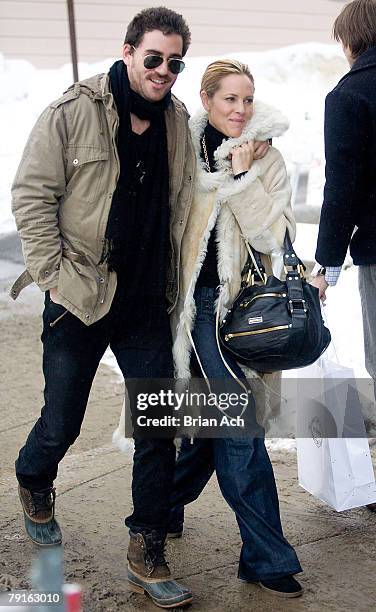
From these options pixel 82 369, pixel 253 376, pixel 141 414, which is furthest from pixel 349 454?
pixel 82 369

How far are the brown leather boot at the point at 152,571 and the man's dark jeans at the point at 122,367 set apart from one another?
0.05m

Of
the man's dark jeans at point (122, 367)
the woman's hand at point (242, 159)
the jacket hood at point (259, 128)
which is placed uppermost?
the jacket hood at point (259, 128)

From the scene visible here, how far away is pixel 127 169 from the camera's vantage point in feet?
11.1

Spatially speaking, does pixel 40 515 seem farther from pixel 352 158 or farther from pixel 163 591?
pixel 352 158

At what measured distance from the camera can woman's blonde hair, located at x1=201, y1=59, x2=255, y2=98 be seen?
358 centimetres

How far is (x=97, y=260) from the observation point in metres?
3.42

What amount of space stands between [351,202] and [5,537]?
1.88 m

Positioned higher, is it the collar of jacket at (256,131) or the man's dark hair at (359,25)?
the man's dark hair at (359,25)

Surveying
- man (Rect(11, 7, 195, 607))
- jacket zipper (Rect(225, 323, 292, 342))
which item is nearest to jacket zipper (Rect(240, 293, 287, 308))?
jacket zipper (Rect(225, 323, 292, 342))

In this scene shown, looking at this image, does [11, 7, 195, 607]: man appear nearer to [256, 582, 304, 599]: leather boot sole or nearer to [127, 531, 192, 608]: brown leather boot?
[127, 531, 192, 608]: brown leather boot

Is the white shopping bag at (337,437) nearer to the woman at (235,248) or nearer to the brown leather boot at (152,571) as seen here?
the woman at (235,248)

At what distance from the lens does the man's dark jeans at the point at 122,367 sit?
3477 mm

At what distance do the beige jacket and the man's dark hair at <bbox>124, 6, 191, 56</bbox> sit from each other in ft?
0.57

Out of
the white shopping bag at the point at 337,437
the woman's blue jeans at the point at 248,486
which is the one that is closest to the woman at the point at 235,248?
the woman's blue jeans at the point at 248,486
